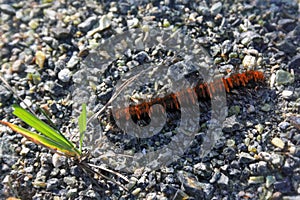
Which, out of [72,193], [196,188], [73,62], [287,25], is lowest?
[72,193]

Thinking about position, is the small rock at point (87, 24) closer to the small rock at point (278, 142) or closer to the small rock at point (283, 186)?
the small rock at point (278, 142)

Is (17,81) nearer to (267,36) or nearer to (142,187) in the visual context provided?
(142,187)

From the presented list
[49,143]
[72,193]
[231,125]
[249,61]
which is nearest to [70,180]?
[72,193]

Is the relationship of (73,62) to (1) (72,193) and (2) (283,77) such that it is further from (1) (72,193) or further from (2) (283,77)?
(2) (283,77)

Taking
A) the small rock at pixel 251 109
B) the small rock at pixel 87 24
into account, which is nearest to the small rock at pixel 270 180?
the small rock at pixel 251 109

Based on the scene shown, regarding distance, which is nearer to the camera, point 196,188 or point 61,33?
point 196,188

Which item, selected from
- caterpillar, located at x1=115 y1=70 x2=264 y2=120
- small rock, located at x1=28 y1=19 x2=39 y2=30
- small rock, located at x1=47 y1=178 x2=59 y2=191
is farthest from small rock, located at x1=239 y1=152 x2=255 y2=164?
small rock, located at x1=28 y1=19 x2=39 y2=30

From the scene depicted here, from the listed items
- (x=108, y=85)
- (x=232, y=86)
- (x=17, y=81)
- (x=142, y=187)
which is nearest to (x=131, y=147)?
(x=142, y=187)

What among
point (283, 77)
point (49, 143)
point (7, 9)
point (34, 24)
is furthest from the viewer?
point (7, 9)
